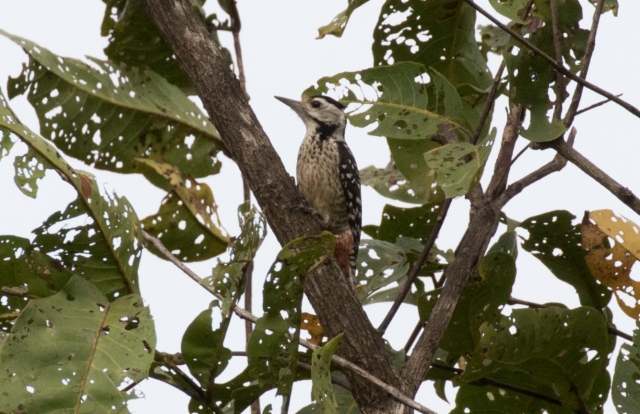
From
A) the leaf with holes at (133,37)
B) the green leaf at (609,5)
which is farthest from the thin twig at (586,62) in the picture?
the leaf with holes at (133,37)

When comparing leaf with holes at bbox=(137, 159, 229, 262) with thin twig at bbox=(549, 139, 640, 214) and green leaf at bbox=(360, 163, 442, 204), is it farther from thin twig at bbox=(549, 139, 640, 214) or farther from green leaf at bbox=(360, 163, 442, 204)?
thin twig at bbox=(549, 139, 640, 214)

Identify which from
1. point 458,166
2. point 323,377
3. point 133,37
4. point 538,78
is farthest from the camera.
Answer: point 133,37

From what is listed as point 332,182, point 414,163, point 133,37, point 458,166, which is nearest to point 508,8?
point 458,166

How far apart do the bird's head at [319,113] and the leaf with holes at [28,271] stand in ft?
10.1

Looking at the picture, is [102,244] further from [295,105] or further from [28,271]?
[295,105]

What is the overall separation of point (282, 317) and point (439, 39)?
75.1 inches

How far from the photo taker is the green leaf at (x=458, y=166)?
2.14 m

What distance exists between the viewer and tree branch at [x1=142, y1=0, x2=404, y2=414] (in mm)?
2537

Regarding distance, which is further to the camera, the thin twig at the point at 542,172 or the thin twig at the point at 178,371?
the thin twig at the point at 542,172

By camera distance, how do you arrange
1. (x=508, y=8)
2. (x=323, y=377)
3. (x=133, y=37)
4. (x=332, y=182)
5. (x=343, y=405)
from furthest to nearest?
(x=332, y=182) < (x=133, y=37) < (x=343, y=405) < (x=508, y=8) < (x=323, y=377)

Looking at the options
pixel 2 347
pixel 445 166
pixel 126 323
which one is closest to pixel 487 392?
pixel 445 166

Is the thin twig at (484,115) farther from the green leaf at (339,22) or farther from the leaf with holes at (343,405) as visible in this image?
the leaf with holes at (343,405)

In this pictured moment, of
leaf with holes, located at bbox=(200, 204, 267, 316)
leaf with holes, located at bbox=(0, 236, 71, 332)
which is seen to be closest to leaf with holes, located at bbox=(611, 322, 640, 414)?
leaf with holes, located at bbox=(200, 204, 267, 316)

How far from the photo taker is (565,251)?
309 cm
